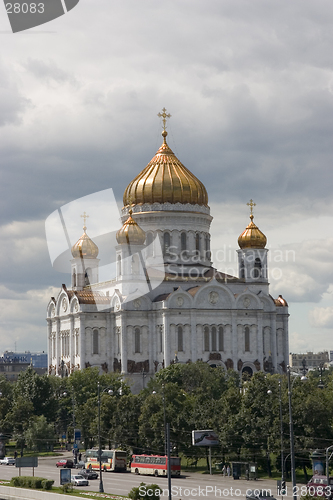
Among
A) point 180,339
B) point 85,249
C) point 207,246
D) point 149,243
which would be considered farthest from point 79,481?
point 85,249

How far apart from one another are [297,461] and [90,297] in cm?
4527

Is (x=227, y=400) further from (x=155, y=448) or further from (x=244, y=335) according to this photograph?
(x=244, y=335)

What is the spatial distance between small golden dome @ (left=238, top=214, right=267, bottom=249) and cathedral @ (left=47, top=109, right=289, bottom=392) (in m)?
0.11

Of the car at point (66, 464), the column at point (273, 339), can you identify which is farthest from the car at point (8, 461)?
the column at point (273, 339)

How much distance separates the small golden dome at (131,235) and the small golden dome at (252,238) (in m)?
12.1

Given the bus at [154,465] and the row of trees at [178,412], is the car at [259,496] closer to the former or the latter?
the row of trees at [178,412]

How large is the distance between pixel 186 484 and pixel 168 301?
40.7 m

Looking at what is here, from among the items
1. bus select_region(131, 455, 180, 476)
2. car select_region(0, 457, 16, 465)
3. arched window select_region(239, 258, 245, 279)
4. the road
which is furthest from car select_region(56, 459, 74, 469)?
arched window select_region(239, 258, 245, 279)

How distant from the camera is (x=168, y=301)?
9800cm

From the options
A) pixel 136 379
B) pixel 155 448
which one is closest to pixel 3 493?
pixel 155 448

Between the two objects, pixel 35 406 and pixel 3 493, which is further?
pixel 35 406

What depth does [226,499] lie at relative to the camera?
5097cm

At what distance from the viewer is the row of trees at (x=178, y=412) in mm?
62438

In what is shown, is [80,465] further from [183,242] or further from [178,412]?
[183,242]
